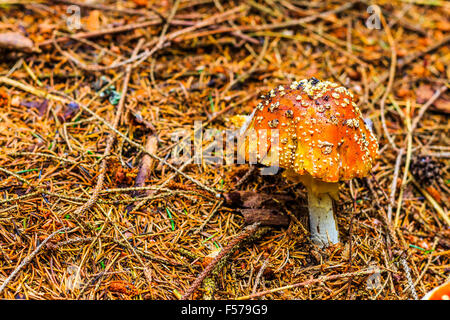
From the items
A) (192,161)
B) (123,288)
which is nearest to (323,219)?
(192,161)

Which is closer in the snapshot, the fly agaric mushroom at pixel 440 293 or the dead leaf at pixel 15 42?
the fly agaric mushroom at pixel 440 293

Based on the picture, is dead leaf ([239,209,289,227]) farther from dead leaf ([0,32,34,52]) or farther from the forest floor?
dead leaf ([0,32,34,52])

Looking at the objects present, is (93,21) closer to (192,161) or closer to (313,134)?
(192,161)

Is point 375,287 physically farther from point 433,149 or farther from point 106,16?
point 106,16

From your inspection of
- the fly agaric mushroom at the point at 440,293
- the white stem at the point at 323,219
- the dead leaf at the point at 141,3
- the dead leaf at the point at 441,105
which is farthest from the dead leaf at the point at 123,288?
the dead leaf at the point at 441,105

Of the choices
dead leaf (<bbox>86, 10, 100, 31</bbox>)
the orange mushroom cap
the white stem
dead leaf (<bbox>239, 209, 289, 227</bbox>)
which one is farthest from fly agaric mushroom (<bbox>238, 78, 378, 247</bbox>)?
dead leaf (<bbox>86, 10, 100, 31</bbox>)

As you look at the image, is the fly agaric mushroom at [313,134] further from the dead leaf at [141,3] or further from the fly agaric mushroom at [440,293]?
the dead leaf at [141,3]
